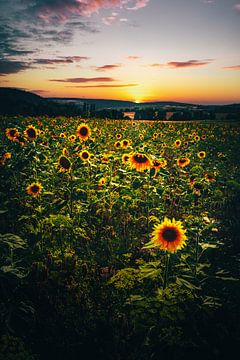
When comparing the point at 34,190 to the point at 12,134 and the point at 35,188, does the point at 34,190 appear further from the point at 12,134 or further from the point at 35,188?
the point at 12,134

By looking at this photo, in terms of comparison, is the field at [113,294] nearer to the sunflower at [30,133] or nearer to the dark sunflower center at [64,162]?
the dark sunflower center at [64,162]

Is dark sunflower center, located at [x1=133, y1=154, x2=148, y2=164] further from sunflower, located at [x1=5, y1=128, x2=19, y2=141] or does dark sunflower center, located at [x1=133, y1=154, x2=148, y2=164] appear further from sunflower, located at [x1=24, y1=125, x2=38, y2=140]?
sunflower, located at [x1=5, y1=128, x2=19, y2=141]

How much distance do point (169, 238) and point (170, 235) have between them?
3 cm

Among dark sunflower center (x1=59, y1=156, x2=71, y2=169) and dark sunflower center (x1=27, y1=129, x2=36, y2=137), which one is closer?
dark sunflower center (x1=59, y1=156, x2=71, y2=169)

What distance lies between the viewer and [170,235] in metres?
2.60

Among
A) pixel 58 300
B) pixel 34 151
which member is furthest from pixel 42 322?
pixel 34 151

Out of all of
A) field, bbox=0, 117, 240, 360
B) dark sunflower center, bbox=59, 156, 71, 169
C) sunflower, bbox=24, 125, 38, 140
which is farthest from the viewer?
sunflower, bbox=24, 125, 38, 140

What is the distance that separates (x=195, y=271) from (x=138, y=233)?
1.94m

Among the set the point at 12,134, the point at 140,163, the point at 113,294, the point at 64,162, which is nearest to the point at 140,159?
the point at 140,163

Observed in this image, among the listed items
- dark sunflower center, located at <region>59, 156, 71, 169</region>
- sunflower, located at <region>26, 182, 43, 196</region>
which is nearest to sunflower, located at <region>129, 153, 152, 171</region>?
dark sunflower center, located at <region>59, 156, 71, 169</region>

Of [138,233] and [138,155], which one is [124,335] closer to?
[138,233]

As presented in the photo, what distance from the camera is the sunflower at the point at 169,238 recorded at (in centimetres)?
254

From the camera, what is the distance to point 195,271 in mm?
2602

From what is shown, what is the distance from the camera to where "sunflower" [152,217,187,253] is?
254 centimetres
